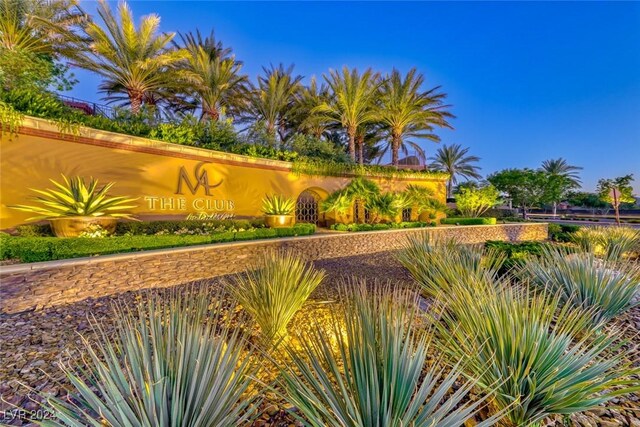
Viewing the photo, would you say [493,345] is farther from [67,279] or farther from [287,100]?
[287,100]

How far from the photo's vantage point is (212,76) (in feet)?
55.8

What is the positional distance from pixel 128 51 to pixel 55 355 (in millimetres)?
15099

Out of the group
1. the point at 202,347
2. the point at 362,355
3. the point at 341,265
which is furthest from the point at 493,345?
the point at 341,265

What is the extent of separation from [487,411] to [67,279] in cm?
694

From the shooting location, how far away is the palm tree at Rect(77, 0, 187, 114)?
12.3 meters

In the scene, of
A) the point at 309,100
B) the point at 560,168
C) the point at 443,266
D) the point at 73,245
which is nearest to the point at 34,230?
the point at 73,245

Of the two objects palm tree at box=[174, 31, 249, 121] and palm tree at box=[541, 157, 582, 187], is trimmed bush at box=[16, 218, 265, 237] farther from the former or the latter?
palm tree at box=[541, 157, 582, 187]

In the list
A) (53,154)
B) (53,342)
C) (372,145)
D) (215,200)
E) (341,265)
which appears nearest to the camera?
(53,342)

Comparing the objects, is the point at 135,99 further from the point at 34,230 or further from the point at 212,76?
the point at 34,230

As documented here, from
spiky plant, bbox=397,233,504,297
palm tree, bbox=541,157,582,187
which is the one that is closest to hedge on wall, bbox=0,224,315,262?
spiky plant, bbox=397,233,504,297

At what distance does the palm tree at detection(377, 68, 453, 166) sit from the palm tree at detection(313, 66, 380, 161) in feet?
4.08

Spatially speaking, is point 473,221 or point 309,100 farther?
point 309,100

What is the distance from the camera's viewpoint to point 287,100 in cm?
2111

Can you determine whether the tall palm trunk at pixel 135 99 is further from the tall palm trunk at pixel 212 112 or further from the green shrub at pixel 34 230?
the green shrub at pixel 34 230
